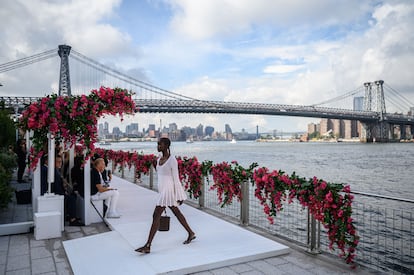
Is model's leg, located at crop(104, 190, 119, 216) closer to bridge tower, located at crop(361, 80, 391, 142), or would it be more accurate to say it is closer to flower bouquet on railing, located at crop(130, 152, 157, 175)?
flower bouquet on railing, located at crop(130, 152, 157, 175)

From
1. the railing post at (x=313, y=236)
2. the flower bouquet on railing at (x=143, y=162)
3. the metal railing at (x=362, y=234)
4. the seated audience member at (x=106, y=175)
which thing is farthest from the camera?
the flower bouquet on railing at (x=143, y=162)

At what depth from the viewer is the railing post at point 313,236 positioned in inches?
177

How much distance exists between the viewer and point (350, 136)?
366ft

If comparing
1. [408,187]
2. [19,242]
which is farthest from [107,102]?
[408,187]

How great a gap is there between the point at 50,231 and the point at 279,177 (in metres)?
3.40

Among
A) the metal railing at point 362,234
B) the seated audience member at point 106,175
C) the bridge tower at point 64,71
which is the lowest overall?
the metal railing at point 362,234

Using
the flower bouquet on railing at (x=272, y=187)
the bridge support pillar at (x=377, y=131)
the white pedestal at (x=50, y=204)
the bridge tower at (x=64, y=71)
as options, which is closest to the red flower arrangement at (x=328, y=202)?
the flower bouquet on railing at (x=272, y=187)

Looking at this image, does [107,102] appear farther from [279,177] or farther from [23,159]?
[23,159]

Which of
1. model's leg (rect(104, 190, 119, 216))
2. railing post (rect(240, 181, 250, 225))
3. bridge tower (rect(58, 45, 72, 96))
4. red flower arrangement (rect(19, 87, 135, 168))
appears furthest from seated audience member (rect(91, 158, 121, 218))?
bridge tower (rect(58, 45, 72, 96))

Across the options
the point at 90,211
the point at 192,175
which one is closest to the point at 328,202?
the point at 192,175

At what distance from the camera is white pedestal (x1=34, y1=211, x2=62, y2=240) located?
205 inches

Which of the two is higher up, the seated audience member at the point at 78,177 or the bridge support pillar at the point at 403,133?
the bridge support pillar at the point at 403,133

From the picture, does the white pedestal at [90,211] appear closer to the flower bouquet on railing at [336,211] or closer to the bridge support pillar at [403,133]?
the flower bouquet on railing at [336,211]

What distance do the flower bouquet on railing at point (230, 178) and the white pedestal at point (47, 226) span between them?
2.61 metres
